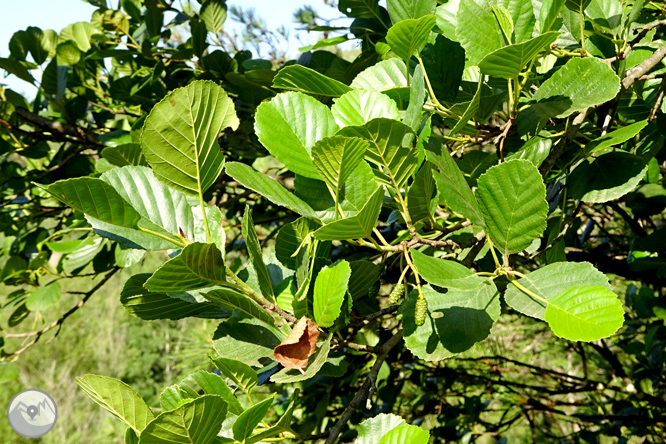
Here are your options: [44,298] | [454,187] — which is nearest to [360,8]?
[454,187]

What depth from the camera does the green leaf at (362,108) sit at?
45 centimetres

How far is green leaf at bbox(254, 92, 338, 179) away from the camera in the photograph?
1.44ft

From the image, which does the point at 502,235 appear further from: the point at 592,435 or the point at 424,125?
the point at 592,435

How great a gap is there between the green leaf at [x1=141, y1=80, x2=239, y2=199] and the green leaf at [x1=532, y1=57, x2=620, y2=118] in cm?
30

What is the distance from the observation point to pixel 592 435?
5.29 ft

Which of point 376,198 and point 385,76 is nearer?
point 376,198

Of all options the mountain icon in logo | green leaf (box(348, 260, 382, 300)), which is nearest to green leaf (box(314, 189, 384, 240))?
green leaf (box(348, 260, 382, 300))

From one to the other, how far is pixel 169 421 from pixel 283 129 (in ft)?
0.79

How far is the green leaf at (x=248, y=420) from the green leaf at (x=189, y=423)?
16 mm

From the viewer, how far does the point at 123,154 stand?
88cm

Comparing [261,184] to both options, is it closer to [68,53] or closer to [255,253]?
[255,253]

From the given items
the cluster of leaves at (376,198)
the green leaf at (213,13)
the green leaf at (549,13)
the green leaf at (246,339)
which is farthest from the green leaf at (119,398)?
the green leaf at (213,13)

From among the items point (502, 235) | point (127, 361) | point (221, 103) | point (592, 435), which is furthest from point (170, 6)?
point (127, 361)

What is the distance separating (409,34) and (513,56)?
98 millimetres
